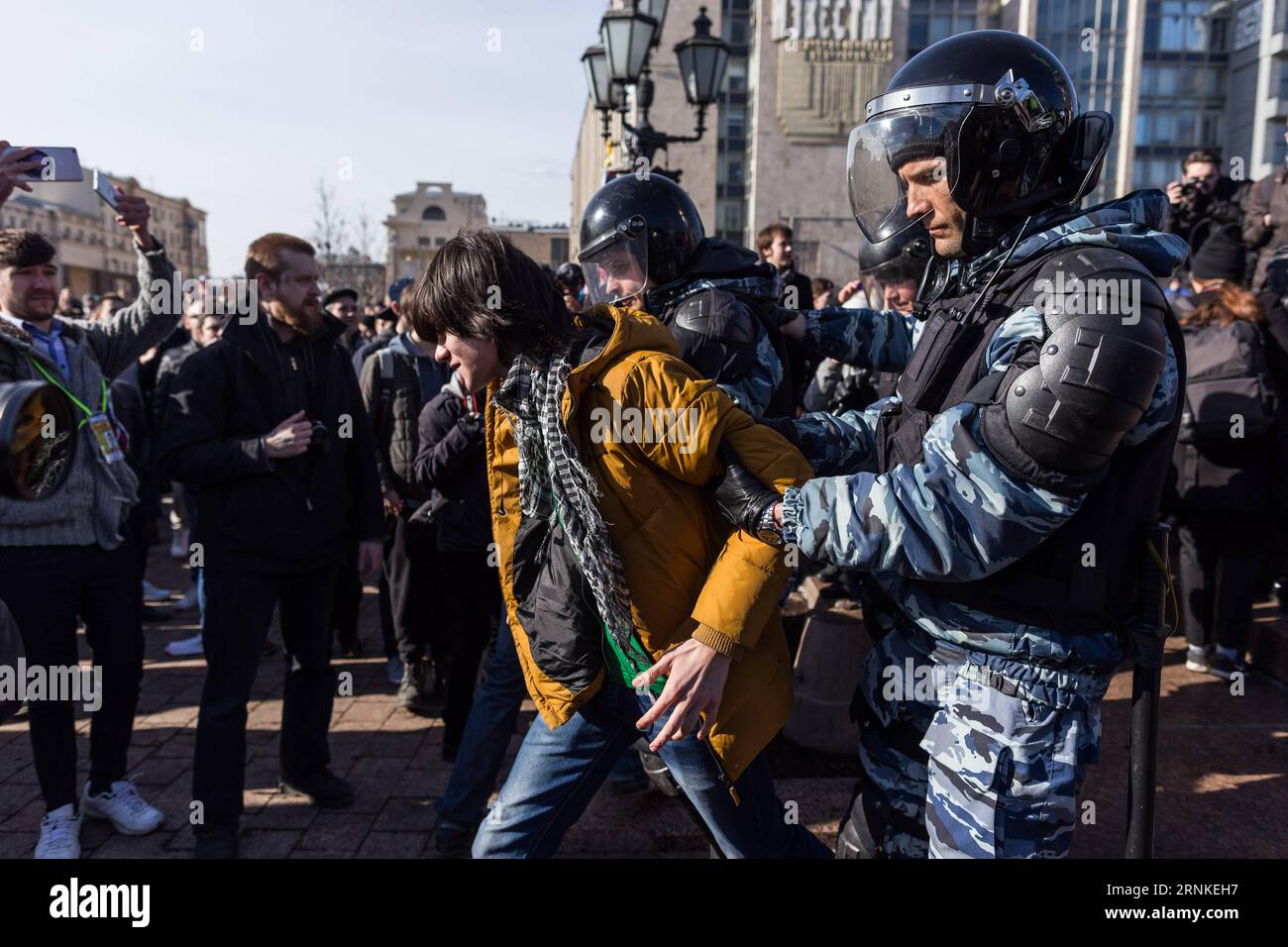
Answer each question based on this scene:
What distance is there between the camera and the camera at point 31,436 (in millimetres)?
1375

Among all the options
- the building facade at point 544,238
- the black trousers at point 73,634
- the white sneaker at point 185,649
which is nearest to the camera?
the black trousers at point 73,634

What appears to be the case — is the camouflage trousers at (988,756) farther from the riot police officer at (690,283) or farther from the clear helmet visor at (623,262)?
the clear helmet visor at (623,262)

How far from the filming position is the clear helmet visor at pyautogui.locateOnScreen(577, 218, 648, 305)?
306 centimetres

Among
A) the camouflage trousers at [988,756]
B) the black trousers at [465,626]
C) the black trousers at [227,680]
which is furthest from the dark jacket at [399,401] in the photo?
the camouflage trousers at [988,756]

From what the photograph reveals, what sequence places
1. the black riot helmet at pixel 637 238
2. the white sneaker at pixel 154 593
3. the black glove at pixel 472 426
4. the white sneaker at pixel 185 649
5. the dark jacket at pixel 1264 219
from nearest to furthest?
1. the black riot helmet at pixel 637 238
2. the black glove at pixel 472 426
3. the white sneaker at pixel 185 649
4. the dark jacket at pixel 1264 219
5. the white sneaker at pixel 154 593

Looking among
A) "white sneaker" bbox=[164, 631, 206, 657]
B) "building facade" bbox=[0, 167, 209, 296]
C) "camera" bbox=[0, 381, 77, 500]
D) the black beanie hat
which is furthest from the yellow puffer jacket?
"building facade" bbox=[0, 167, 209, 296]

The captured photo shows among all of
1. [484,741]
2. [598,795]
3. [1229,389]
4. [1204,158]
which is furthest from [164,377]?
[1204,158]

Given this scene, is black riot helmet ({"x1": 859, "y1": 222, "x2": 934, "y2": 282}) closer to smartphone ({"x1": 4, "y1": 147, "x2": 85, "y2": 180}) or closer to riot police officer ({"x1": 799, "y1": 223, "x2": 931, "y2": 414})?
riot police officer ({"x1": 799, "y1": 223, "x2": 931, "y2": 414})

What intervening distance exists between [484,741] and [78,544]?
166 centimetres

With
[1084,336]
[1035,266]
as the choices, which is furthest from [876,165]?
[1084,336]

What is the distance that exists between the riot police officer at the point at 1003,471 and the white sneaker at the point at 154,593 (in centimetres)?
651

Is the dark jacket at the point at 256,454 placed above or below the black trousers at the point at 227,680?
above

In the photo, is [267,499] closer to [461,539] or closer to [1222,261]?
[461,539]
